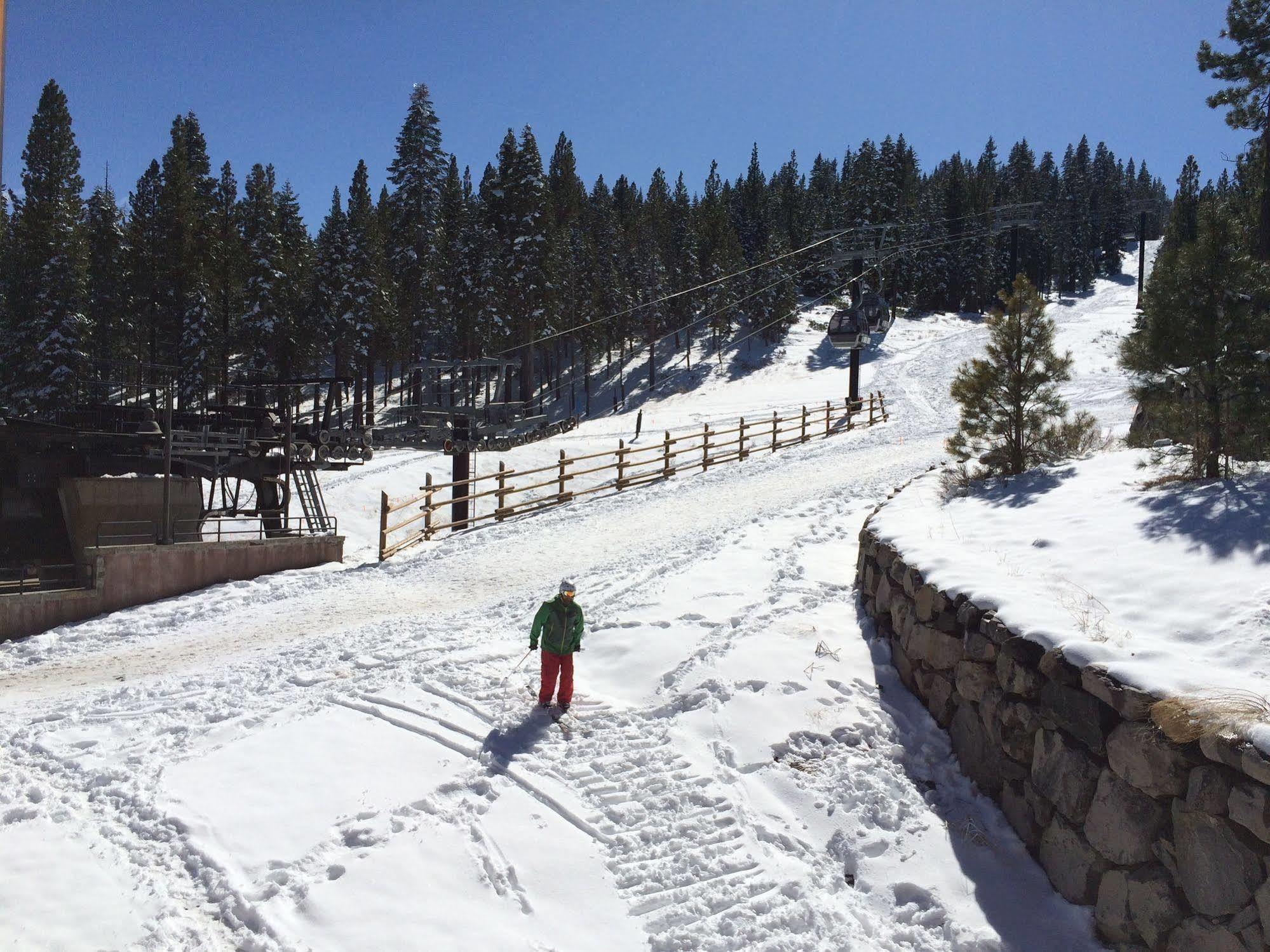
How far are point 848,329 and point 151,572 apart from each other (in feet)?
81.1

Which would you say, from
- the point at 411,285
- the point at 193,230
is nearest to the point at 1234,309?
the point at 193,230

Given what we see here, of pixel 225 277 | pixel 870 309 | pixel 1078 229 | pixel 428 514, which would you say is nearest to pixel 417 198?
pixel 225 277

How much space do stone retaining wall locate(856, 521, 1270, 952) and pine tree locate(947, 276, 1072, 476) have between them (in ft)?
17.3

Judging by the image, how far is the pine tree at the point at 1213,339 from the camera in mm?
7887

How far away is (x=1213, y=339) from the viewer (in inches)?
322

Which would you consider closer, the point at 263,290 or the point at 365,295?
the point at 263,290

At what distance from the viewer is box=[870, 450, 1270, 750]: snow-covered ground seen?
4.91m

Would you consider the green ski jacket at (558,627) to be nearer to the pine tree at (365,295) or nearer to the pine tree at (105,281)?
the pine tree at (365,295)

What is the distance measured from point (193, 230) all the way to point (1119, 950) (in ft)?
146

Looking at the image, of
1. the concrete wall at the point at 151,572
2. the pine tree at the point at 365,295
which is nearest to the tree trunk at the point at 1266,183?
the concrete wall at the point at 151,572

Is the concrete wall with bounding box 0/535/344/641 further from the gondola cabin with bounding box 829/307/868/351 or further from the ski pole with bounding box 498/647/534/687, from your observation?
the gondola cabin with bounding box 829/307/868/351

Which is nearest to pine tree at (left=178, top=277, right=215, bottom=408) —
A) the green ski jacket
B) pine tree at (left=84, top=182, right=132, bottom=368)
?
pine tree at (left=84, top=182, right=132, bottom=368)

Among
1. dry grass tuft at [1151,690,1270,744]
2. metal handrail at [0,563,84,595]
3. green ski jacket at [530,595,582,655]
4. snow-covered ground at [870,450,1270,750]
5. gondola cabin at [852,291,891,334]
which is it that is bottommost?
→ metal handrail at [0,563,84,595]

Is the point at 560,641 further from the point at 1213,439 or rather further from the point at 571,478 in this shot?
the point at 571,478
